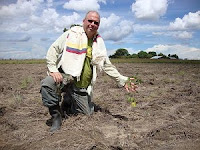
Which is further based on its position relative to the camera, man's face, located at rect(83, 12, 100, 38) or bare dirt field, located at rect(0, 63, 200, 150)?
man's face, located at rect(83, 12, 100, 38)

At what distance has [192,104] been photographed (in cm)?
491

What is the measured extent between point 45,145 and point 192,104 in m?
3.38

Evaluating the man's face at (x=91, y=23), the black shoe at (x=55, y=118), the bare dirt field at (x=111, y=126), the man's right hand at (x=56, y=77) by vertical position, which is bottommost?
the bare dirt field at (x=111, y=126)

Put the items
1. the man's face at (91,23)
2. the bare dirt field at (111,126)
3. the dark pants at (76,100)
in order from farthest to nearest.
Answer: the dark pants at (76,100) → the man's face at (91,23) → the bare dirt field at (111,126)

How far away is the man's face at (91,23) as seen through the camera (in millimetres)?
3484

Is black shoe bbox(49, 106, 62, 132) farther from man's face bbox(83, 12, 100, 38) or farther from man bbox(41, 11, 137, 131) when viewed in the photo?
man's face bbox(83, 12, 100, 38)

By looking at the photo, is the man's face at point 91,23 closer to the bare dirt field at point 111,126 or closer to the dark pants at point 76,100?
the dark pants at point 76,100

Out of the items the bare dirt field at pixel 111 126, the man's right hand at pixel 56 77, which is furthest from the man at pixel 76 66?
the bare dirt field at pixel 111 126

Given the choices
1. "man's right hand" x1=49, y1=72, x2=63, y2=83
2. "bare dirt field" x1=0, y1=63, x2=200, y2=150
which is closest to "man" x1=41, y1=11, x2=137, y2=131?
"man's right hand" x1=49, y1=72, x2=63, y2=83

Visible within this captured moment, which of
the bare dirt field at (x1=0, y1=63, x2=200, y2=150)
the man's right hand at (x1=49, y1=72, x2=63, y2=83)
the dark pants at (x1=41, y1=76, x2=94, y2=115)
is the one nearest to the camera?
the bare dirt field at (x1=0, y1=63, x2=200, y2=150)

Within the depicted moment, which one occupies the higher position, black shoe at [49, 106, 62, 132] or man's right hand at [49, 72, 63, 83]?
man's right hand at [49, 72, 63, 83]

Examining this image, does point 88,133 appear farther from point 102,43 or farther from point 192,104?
point 192,104

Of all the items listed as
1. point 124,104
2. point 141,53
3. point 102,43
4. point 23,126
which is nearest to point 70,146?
point 23,126

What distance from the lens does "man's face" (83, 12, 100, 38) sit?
3484 mm
